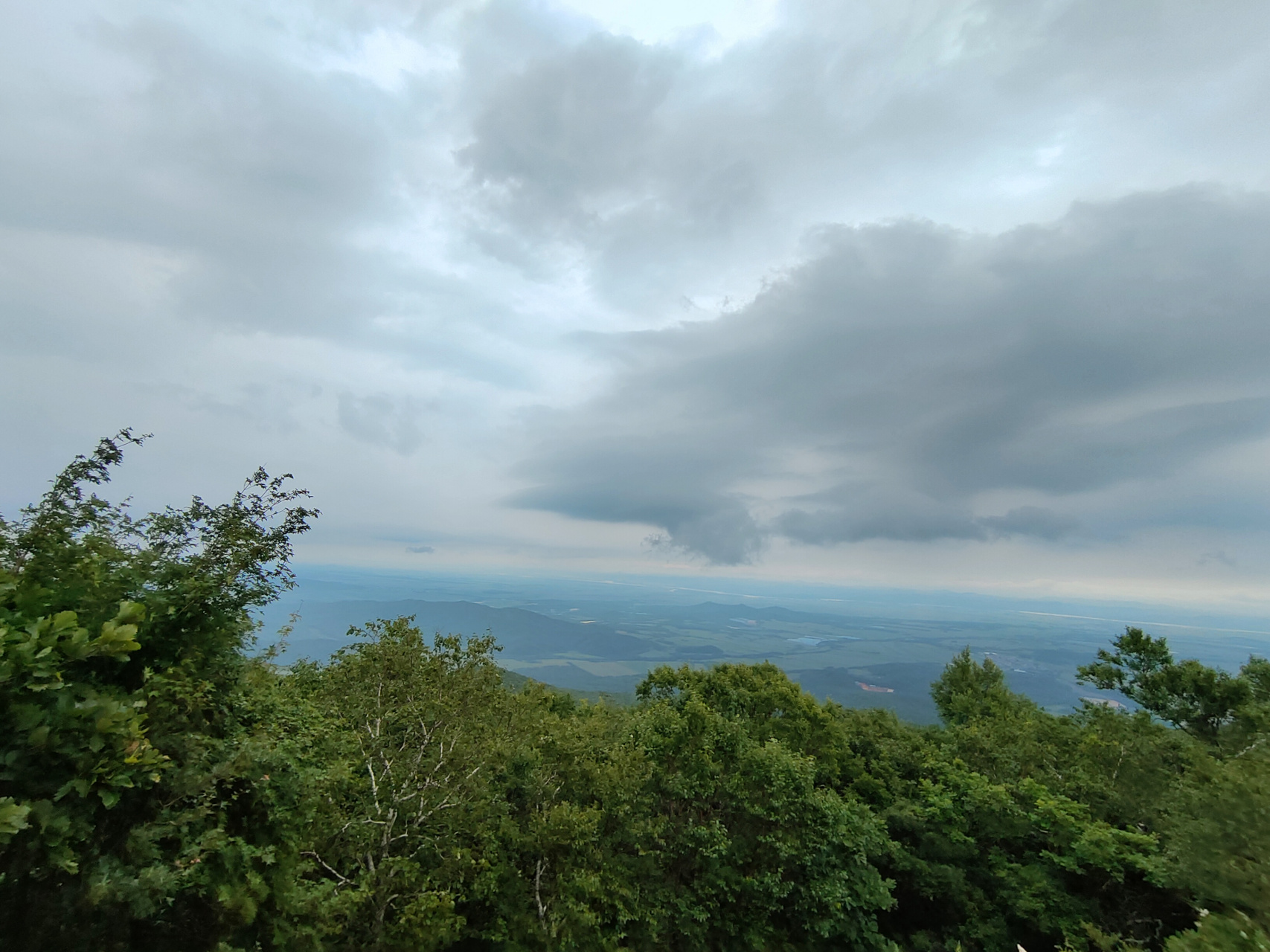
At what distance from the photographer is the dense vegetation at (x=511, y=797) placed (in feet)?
17.5

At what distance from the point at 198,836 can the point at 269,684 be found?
367 cm

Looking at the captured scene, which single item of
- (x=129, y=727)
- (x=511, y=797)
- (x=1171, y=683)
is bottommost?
(x=511, y=797)

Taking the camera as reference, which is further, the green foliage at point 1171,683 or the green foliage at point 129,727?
the green foliage at point 1171,683

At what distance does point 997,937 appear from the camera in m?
21.4

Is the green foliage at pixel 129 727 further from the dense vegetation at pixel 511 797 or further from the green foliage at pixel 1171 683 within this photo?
the green foliage at pixel 1171 683

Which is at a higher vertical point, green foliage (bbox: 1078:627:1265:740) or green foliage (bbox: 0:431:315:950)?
green foliage (bbox: 0:431:315:950)

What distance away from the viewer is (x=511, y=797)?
64.9 ft

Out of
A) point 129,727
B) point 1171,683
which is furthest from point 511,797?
point 1171,683

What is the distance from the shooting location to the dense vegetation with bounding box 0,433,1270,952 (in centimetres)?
534

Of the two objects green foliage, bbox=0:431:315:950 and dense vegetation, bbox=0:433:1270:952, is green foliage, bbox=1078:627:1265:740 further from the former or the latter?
green foliage, bbox=0:431:315:950

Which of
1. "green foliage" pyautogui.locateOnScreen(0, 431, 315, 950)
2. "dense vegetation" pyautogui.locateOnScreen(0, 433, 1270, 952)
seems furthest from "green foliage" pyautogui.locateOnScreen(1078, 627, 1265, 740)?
"green foliage" pyautogui.locateOnScreen(0, 431, 315, 950)

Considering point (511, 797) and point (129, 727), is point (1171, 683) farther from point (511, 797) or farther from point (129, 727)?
point (129, 727)

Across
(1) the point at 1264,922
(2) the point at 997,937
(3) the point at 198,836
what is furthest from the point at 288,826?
(2) the point at 997,937

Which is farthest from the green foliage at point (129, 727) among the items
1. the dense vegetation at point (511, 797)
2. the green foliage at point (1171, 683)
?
the green foliage at point (1171, 683)
